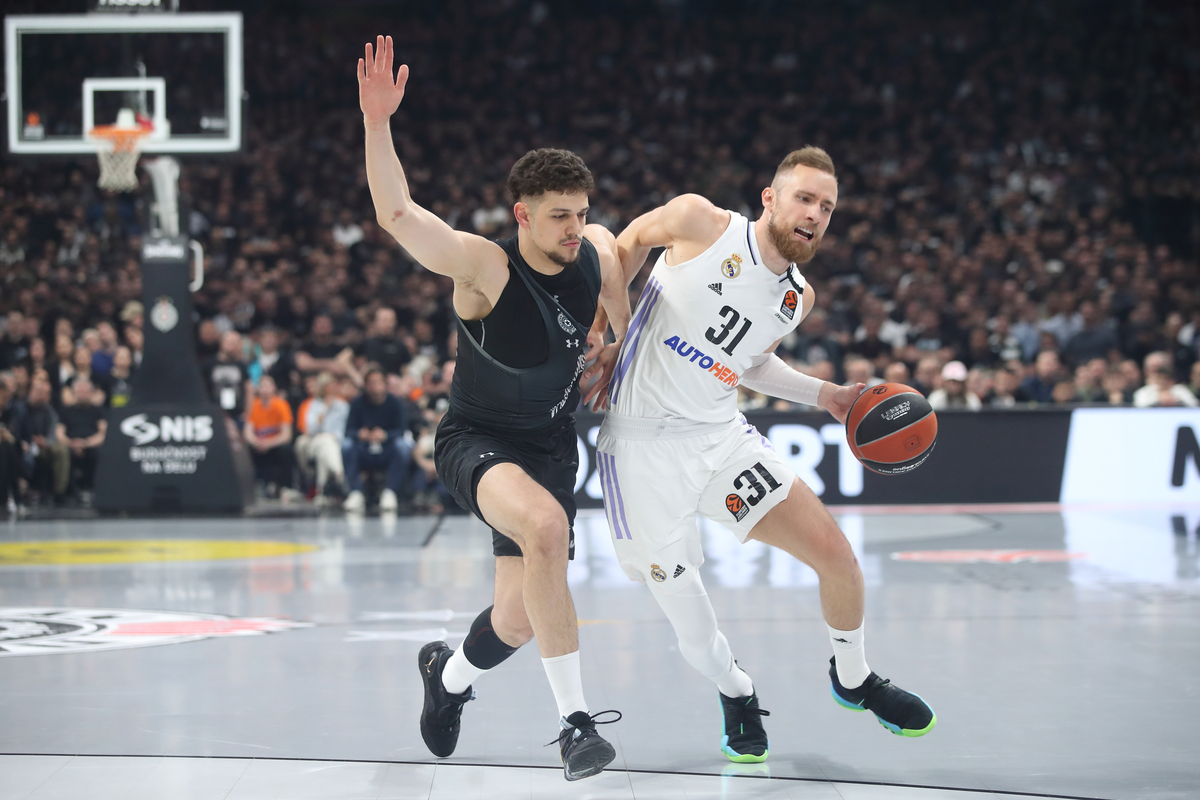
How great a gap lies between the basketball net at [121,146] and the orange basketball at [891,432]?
8.86 metres

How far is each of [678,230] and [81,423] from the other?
10.1 meters

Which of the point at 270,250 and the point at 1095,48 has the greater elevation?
the point at 1095,48

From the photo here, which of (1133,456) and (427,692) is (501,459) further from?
(1133,456)

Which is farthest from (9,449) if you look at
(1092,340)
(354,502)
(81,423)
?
(1092,340)

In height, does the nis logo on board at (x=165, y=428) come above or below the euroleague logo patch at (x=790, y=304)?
below

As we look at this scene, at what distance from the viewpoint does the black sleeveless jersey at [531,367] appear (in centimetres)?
392

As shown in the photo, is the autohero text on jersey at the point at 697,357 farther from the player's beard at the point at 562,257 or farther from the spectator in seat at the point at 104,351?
the spectator in seat at the point at 104,351

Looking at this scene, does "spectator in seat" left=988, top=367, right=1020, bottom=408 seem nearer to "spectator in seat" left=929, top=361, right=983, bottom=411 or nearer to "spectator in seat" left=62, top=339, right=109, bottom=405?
"spectator in seat" left=929, top=361, right=983, bottom=411

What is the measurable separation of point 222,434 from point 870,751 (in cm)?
887

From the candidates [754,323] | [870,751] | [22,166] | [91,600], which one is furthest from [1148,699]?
[22,166]

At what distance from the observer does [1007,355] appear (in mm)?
14062

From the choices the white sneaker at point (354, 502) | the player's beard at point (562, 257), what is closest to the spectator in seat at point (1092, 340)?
the white sneaker at point (354, 502)

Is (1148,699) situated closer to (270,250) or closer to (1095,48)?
(270,250)

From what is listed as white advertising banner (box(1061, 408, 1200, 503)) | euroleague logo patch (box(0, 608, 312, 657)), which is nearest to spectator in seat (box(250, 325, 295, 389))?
euroleague logo patch (box(0, 608, 312, 657))
